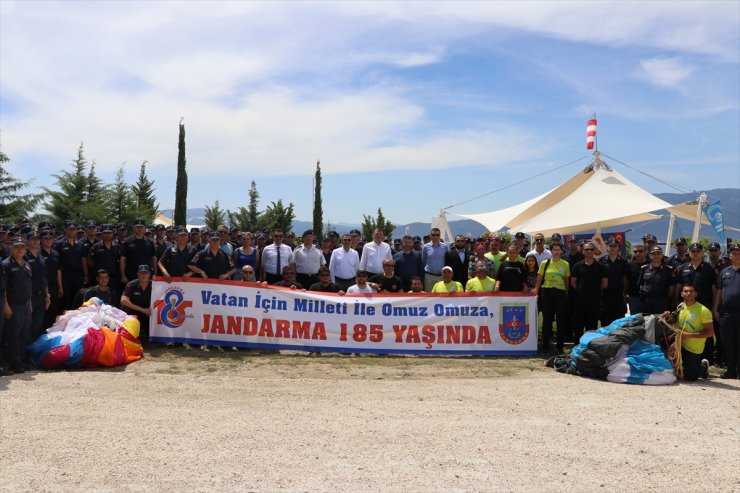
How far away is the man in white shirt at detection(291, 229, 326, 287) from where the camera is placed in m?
10.7

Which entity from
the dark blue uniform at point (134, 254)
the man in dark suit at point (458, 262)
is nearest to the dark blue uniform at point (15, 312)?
the dark blue uniform at point (134, 254)

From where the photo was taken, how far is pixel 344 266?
1062cm

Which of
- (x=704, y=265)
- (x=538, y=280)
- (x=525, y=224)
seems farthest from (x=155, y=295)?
(x=525, y=224)

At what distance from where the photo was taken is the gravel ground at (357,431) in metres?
4.61

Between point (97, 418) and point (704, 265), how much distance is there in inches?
349

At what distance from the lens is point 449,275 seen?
10.0 metres

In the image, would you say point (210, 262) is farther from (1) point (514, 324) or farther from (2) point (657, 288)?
(2) point (657, 288)

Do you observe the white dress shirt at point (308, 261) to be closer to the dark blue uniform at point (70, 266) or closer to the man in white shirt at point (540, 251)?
the dark blue uniform at point (70, 266)

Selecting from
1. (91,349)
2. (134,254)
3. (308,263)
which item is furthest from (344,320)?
(134,254)

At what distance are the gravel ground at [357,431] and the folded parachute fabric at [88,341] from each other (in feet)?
0.80

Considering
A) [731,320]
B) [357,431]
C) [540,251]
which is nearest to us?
[357,431]

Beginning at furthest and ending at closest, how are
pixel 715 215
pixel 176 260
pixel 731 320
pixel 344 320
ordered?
pixel 715 215 < pixel 176 260 < pixel 344 320 < pixel 731 320

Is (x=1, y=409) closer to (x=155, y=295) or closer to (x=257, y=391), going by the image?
(x=257, y=391)

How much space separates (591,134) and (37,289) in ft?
65.1
